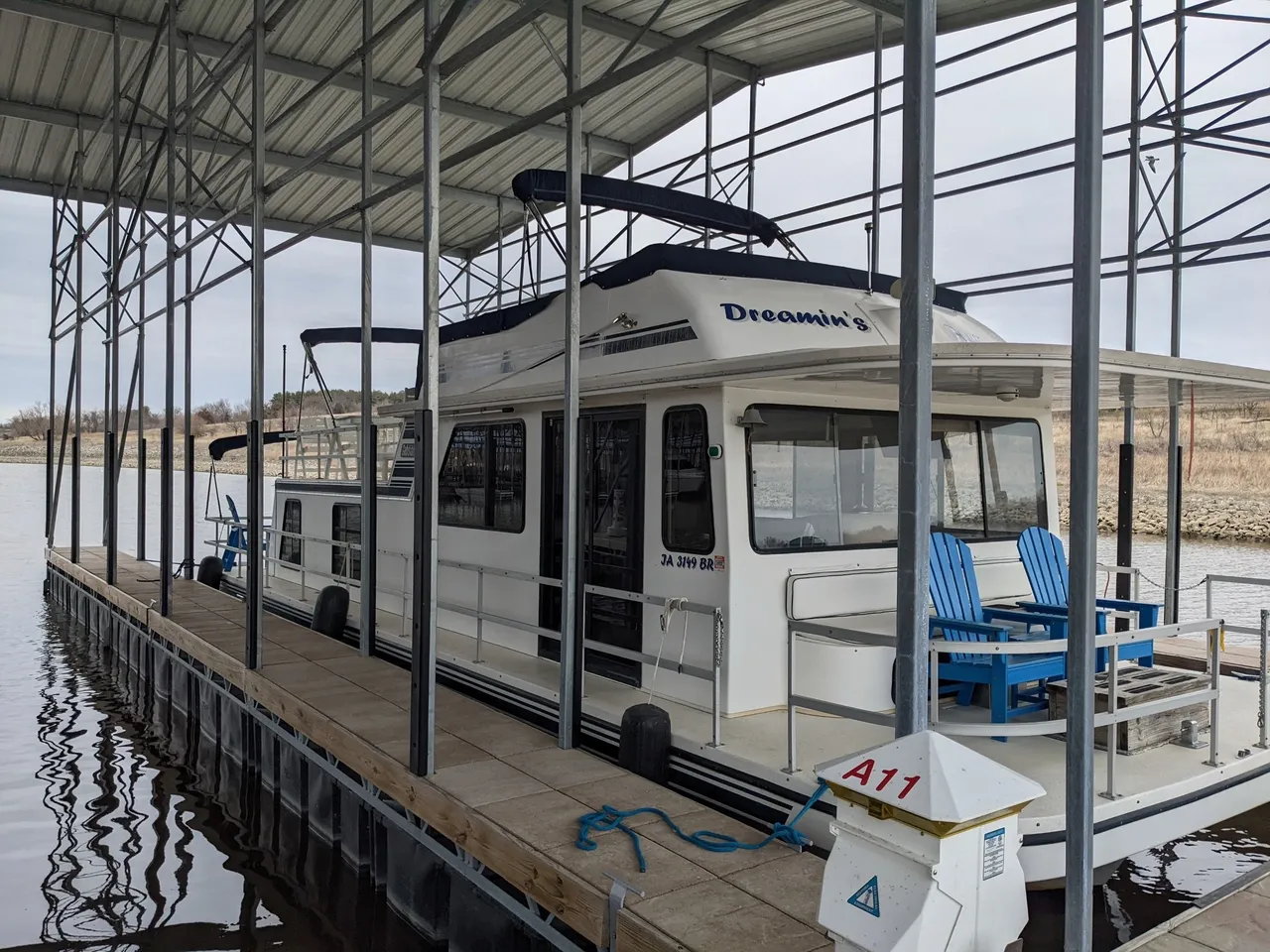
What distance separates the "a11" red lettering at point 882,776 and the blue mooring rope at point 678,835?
1.24 metres

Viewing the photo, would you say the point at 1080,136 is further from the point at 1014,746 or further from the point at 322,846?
the point at 322,846

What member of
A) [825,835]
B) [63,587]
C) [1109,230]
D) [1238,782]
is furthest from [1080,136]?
[63,587]

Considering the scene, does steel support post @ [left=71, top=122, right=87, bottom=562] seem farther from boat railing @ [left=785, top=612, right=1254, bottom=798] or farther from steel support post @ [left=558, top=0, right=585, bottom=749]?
boat railing @ [left=785, top=612, right=1254, bottom=798]

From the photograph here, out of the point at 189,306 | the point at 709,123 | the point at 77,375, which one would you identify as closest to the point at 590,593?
the point at 189,306

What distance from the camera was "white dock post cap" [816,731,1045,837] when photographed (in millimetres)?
2273

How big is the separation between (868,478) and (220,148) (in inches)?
464

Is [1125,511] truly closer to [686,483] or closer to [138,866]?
[686,483]

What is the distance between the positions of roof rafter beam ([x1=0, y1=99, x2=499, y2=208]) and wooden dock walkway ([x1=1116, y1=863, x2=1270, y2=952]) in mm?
11416

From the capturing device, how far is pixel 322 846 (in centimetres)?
592

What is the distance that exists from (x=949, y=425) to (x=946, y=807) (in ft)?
12.7

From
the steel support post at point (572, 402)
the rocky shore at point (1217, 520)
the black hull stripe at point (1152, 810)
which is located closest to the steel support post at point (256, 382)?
the steel support post at point (572, 402)

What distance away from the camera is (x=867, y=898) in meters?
2.41

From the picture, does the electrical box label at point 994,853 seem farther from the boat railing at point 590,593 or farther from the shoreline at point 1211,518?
the shoreline at point 1211,518

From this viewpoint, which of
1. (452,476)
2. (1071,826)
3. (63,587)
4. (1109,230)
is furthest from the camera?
(63,587)
